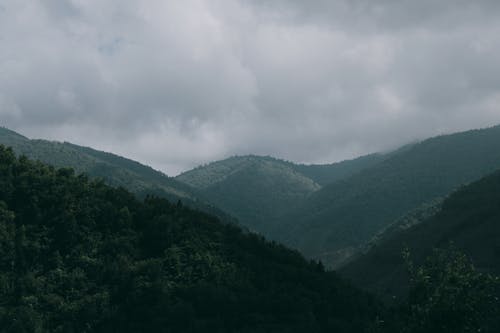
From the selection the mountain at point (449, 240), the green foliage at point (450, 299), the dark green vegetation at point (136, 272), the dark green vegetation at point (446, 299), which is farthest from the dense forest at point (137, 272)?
the mountain at point (449, 240)

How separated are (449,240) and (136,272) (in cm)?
8091

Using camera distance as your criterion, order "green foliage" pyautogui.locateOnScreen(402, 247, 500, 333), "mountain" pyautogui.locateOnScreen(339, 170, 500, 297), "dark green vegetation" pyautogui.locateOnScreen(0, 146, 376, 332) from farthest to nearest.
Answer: "mountain" pyautogui.locateOnScreen(339, 170, 500, 297) → "dark green vegetation" pyautogui.locateOnScreen(0, 146, 376, 332) → "green foliage" pyautogui.locateOnScreen(402, 247, 500, 333)

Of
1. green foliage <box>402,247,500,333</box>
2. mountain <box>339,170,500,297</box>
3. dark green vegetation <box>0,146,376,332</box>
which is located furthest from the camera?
mountain <box>339,170,500,297</box>

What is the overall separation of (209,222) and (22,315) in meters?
30.7

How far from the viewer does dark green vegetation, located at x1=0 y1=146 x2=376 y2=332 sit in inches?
2442

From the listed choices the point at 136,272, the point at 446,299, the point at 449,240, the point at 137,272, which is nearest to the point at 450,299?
the point at 446,299

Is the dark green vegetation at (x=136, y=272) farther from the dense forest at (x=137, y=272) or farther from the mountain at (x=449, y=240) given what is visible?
the mountain at (x=449, y=240)

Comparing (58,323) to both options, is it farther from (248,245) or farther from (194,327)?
(248,245)

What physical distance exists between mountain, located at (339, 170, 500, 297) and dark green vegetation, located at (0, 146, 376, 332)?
57.8 meters

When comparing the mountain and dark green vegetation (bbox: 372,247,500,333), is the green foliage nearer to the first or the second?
dark green vegetation (bbox: 372,247,500,333)

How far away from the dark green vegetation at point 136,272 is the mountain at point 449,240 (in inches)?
2275

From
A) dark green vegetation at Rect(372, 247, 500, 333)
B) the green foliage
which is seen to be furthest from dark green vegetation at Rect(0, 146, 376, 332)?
the green foliage

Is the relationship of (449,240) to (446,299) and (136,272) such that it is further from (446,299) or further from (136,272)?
(446,299)

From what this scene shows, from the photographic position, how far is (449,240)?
130 metres
